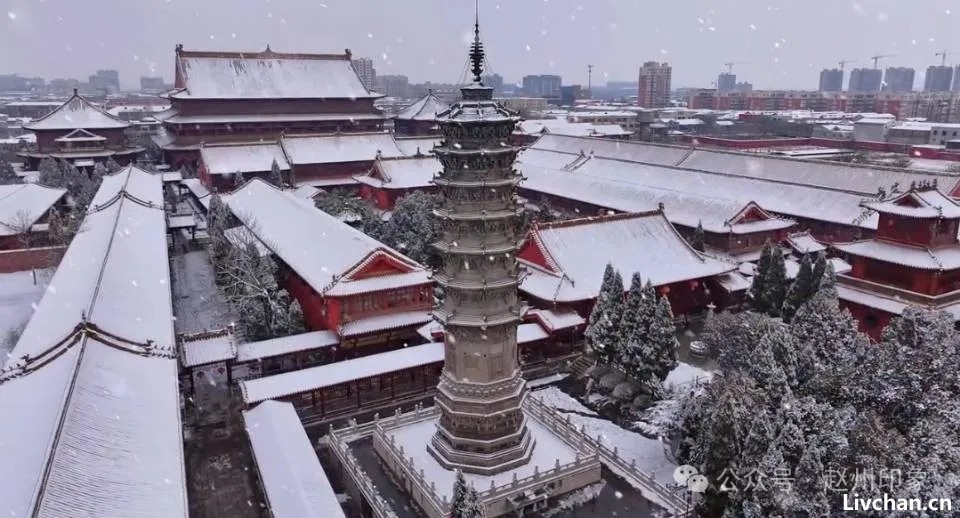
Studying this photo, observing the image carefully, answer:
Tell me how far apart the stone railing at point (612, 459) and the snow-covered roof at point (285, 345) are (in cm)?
909

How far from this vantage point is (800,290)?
2841cm

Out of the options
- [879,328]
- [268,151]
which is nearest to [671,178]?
[879,328]

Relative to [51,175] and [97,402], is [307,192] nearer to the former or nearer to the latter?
[51,175]

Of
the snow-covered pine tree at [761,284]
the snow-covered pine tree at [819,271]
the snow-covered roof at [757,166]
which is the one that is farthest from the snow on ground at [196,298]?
the snow-covered roof at [757,166]

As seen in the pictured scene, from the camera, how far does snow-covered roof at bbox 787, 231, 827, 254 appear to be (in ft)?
128

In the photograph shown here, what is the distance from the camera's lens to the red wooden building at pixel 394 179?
51844mm

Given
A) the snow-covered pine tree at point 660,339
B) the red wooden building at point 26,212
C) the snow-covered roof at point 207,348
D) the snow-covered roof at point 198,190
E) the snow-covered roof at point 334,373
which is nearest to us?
the snow-covered roof at point 334,373

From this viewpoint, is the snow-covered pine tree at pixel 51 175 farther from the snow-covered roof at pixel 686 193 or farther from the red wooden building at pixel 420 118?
the snow-covered roof at pixel 686 193

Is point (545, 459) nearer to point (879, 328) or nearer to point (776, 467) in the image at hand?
point (776, 467)

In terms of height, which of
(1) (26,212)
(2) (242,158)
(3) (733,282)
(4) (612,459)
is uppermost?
(2) (242,158)

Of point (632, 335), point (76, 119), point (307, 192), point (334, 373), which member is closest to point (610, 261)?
point (632, 335)

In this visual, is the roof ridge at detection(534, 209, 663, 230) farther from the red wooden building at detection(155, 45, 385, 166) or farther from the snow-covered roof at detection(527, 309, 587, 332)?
the red wooden building at detection(155, 45, 385, 166)

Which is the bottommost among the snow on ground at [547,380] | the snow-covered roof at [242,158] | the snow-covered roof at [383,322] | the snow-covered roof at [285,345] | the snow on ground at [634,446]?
the snow on ground at [634,446]

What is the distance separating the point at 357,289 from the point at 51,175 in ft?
142
